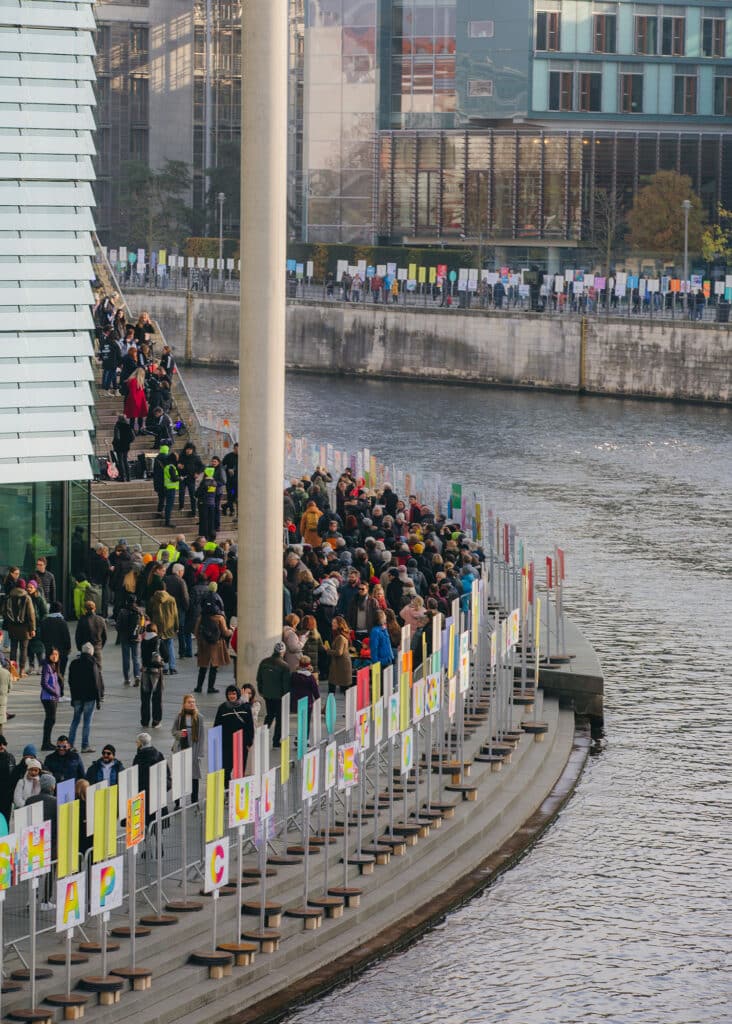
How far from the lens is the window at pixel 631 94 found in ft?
422

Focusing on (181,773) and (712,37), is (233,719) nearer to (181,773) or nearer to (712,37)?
(181,773)

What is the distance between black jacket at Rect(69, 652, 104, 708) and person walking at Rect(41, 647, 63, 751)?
282 millimetres

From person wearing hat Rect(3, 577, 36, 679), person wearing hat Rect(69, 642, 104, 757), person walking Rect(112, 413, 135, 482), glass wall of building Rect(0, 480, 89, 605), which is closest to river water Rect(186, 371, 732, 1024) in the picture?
person wearing hat Rect(69, 642, 104, 757)

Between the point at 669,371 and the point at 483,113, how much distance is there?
37.0 m

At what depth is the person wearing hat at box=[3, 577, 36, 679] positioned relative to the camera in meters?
32.7

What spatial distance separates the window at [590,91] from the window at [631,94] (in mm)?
1302

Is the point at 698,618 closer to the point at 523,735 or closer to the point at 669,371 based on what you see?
the point at 523,735

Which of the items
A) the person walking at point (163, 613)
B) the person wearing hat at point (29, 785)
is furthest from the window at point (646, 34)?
the person wearing hat at point (29, 785)

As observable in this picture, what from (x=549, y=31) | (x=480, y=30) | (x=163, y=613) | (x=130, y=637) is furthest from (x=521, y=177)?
(x=163, y=613)

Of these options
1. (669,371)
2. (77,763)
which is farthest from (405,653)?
(669,371)

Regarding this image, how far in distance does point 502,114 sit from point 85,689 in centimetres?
10408

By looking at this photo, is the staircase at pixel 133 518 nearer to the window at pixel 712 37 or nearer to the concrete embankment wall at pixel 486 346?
the concrete embankment wall at pixel 486 346

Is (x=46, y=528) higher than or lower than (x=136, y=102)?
lower

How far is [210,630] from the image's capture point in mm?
31625
